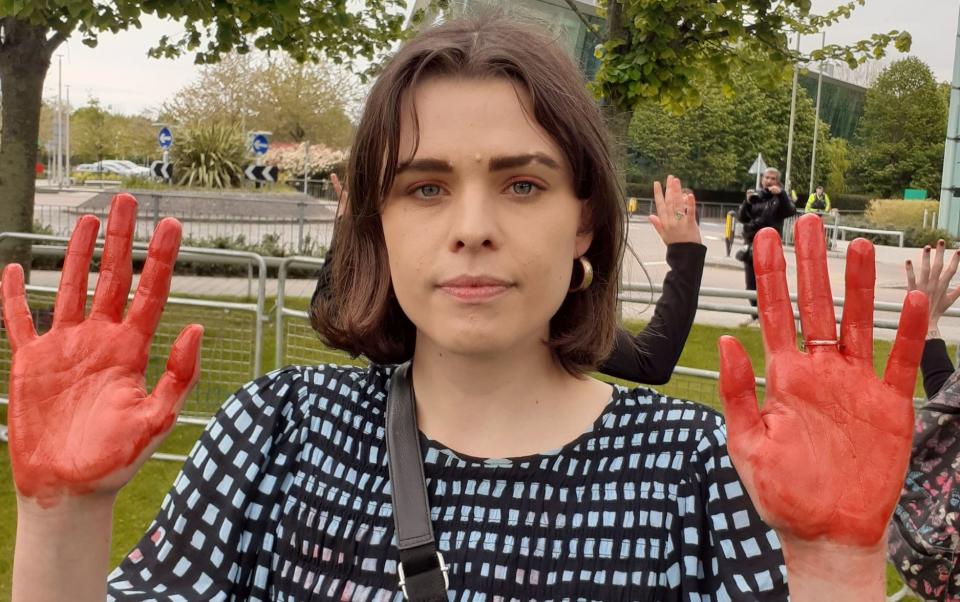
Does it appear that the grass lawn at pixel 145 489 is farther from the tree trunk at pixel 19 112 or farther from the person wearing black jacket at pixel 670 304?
the tree trunk at pixel 19 112

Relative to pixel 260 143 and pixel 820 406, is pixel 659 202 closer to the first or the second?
pixel 820 406

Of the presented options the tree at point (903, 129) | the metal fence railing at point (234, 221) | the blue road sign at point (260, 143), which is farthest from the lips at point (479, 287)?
the tree at point (903, 129)

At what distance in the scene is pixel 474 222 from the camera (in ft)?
4.19

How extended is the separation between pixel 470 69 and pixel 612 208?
1.11ft

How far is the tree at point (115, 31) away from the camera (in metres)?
6.26

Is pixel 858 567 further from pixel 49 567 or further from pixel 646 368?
pixel 646 368

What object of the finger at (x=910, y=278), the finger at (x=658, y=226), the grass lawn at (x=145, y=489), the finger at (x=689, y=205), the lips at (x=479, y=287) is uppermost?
the finger at (x=689, y=205)

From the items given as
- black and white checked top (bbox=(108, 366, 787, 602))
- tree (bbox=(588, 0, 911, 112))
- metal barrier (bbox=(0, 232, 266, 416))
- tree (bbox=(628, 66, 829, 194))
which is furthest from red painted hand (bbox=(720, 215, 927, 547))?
tree (bbox=(628, 66, 829, 194))

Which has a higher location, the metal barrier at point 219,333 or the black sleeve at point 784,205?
the black sleeve at point 784,205

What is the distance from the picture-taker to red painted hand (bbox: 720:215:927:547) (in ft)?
3.59

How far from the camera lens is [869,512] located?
1.08m

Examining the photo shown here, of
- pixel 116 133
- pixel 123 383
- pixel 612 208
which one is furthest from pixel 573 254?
pixel 116 133

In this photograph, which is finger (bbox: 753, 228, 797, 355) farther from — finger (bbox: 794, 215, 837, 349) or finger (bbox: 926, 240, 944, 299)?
finger (bbox: 926, 240, 944, 299)

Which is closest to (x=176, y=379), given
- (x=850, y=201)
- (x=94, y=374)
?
(x=94, y=374)
